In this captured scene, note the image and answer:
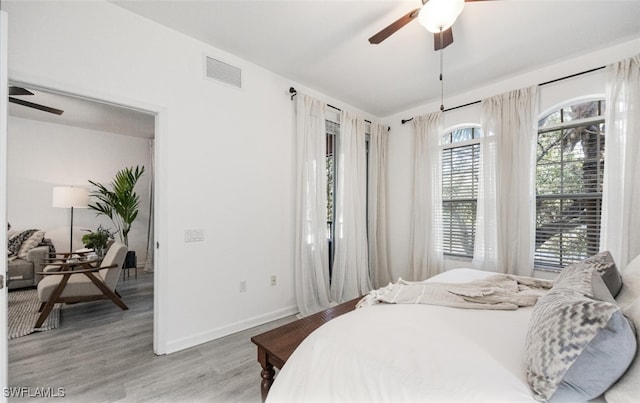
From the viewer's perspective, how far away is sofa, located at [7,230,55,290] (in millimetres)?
3828

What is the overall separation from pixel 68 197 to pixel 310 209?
4.05m

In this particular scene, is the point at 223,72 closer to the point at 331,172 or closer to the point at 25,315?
the point at 331,172

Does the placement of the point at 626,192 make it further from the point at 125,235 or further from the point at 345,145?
the point at 125,235

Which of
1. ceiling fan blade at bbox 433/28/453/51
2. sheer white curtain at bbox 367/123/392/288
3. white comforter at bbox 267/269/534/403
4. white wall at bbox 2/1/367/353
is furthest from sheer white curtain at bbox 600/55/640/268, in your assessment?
white wall at bbox 2/1/367/353

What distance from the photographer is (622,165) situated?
2283mm

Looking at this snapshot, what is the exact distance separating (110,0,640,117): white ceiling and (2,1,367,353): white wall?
0.28 meters

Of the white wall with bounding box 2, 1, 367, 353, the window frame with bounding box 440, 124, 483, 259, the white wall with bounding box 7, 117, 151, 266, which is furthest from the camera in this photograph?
the white wall with bounding box 7, 117, 151, 266

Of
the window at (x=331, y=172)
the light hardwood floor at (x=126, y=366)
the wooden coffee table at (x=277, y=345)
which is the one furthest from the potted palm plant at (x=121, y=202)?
the wooden coffee table at (x=277, y=345)

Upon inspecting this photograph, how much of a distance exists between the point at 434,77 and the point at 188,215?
9.86ft

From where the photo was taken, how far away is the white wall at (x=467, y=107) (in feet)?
8.15

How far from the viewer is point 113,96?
199cm

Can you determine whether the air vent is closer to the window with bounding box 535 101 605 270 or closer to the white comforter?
the white comforter

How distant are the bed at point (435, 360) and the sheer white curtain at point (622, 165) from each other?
4.98ft

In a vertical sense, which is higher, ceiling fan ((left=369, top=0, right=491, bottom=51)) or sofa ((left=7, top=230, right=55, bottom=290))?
ceiling fan ((left=369, top=0, right=491, bottom=51))
